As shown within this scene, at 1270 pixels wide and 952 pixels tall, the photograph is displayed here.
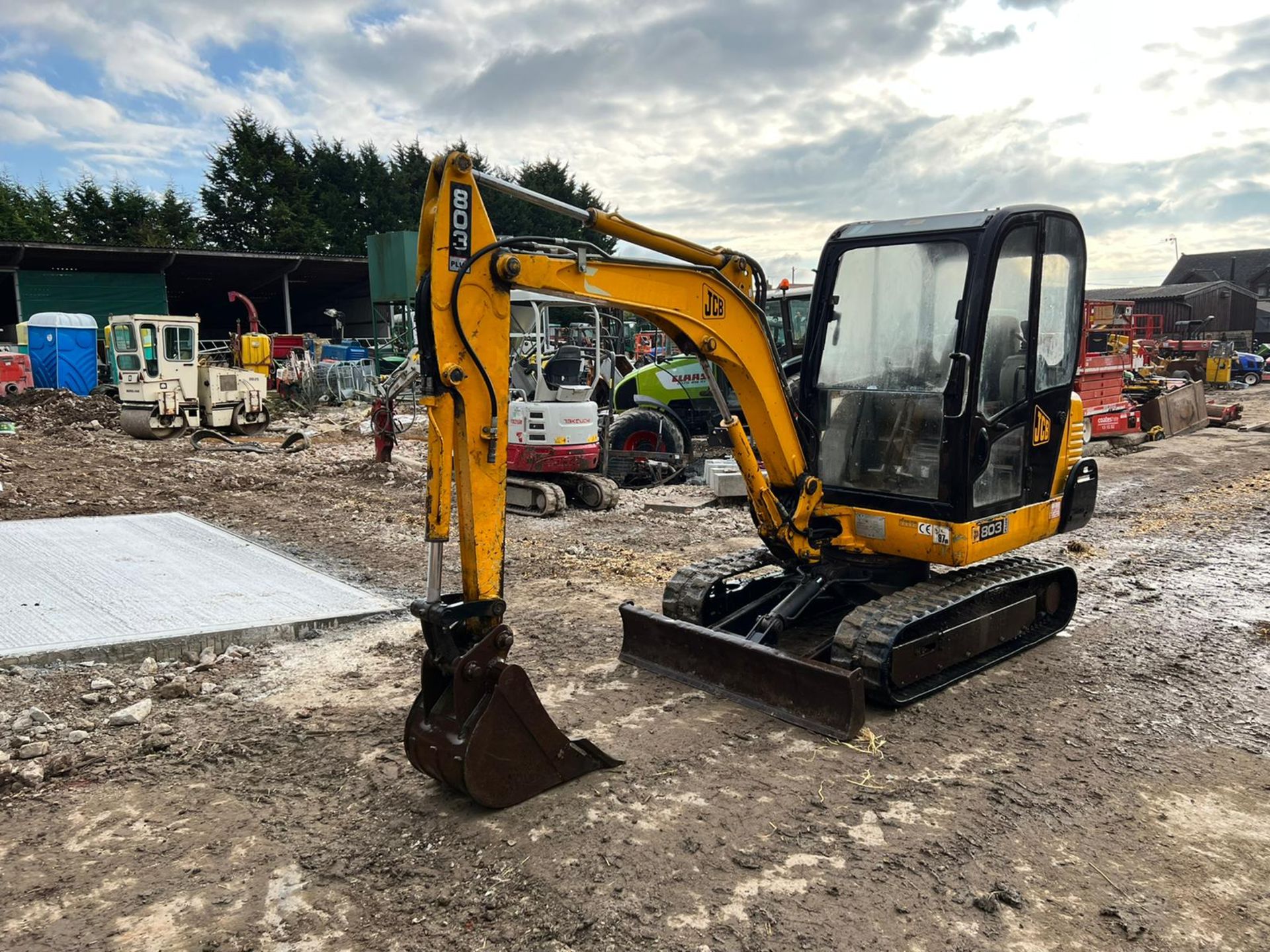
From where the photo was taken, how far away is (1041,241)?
200 inches

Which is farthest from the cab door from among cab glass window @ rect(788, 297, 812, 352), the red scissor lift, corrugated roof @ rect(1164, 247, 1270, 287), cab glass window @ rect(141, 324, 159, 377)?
corrugated roof @ rect(1164, 247, 1270, 287)

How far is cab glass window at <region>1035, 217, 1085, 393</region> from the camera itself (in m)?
5.21

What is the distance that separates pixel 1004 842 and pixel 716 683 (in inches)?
68.8

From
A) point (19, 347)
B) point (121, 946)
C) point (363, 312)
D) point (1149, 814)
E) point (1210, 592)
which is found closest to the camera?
point (121, 946)

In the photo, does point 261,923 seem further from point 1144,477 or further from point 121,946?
point 1144,477

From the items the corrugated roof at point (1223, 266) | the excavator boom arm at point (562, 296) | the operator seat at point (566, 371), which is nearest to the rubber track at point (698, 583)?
the excavator boom arm at point (562, 296)

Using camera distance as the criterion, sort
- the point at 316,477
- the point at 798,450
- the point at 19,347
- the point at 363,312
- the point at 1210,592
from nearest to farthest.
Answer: the point at 798,450, the point at 1210,592, the point at 316,477, the point at 19,347, the point at 363,312

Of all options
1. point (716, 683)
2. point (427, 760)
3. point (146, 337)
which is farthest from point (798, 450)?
point (146, 337)

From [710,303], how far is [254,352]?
16454 millimetres

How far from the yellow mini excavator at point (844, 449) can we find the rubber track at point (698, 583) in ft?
0.06

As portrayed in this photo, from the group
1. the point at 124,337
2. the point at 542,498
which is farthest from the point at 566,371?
the point at 124,337

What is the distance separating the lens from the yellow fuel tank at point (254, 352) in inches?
741

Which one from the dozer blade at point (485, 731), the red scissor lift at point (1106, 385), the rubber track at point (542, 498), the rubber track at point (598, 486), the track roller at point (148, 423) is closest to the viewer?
the dozer blade at point (485, 731)

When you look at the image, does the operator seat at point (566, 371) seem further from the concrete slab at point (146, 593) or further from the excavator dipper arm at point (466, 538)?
the excavator dipper arm at point (466, 538)
